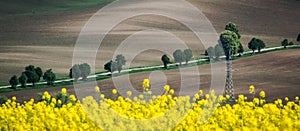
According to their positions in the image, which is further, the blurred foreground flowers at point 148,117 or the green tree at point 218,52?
the green tree at point 218,52

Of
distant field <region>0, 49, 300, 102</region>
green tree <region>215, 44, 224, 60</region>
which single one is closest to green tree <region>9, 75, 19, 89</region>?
distant field <region>0, 49, 300, 102</region>

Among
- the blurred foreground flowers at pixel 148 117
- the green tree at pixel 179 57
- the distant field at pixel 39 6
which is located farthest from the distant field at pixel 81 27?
the blurred foreground flowers at pixel 148 117

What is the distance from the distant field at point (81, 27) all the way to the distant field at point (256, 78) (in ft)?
27.3

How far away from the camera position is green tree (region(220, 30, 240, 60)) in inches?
2655

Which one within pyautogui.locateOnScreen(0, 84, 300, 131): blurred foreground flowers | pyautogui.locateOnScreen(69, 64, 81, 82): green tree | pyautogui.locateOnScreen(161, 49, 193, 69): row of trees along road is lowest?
pyautogui.locateOnScreen(0, 84, 300, 131): blurred foreground flowers

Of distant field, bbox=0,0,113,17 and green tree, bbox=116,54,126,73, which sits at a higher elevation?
distant field, bbox=0,0,113,17

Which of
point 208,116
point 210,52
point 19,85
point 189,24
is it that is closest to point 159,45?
point 210,52

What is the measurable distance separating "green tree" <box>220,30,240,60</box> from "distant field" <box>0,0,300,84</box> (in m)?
2.80

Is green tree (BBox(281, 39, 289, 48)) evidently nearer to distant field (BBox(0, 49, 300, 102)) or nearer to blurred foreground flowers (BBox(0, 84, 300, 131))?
distant field (BBox(0, 49, 300, 102))

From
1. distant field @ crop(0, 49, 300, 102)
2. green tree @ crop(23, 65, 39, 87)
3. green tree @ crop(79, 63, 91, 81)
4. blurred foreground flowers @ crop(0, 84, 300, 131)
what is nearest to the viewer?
blurred foreground flowers @ crop(0, 84, 300, 131)

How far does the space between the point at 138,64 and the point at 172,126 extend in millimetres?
49706

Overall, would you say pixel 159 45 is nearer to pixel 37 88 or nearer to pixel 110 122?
pixel 37 88

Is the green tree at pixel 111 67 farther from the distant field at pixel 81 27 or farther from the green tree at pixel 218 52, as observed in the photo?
the green tree at pixel 218 52

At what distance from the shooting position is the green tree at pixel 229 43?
221 ft
